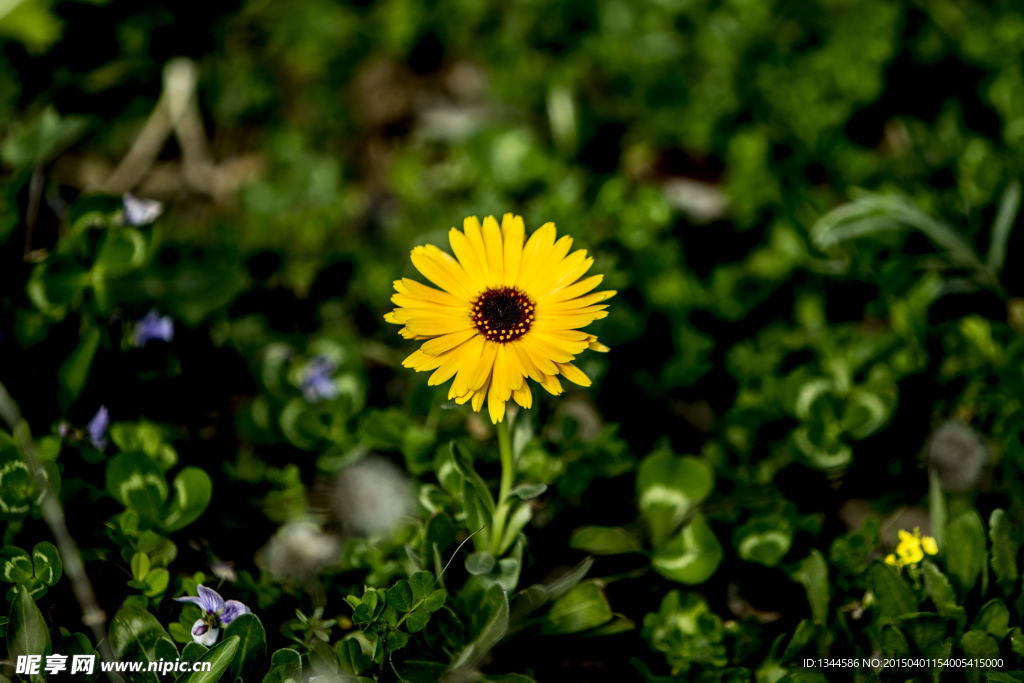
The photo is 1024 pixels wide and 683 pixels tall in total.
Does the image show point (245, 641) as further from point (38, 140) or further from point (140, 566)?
point (38, 140)

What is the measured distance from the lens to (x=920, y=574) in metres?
1.91

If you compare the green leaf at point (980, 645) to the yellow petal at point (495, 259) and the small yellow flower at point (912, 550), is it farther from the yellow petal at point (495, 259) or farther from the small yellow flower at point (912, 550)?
the yellow petal at point (495, 259)

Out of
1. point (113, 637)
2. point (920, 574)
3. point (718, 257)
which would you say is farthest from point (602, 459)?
point (113, 637)

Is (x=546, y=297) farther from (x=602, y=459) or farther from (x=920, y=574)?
(x=920, y=574)

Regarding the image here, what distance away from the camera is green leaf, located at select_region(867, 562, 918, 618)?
71.3 inches

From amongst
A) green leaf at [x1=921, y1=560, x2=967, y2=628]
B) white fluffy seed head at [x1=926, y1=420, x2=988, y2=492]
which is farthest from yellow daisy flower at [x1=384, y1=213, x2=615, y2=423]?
white fluffy seed head at [x1=926, y1=420, x2=988, y2=492]

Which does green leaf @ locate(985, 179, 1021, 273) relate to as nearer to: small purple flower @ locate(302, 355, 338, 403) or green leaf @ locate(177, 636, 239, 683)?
small purple flower @ locate(302, 355, 338, 403)

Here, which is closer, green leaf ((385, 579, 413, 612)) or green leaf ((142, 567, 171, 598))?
green leaf ((385, 579, 413, 612))

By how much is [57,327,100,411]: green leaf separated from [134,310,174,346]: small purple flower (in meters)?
0.14

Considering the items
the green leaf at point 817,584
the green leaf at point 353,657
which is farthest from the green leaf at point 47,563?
the green leaf at point 817,584

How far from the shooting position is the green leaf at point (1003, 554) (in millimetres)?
1851

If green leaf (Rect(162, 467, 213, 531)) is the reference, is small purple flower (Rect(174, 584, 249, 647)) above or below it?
below

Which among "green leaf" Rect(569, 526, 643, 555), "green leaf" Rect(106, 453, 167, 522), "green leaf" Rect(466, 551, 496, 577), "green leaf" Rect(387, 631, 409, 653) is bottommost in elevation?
"green leaf" Rect(387, 631, 409, 653)

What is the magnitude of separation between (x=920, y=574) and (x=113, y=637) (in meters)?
1.87
